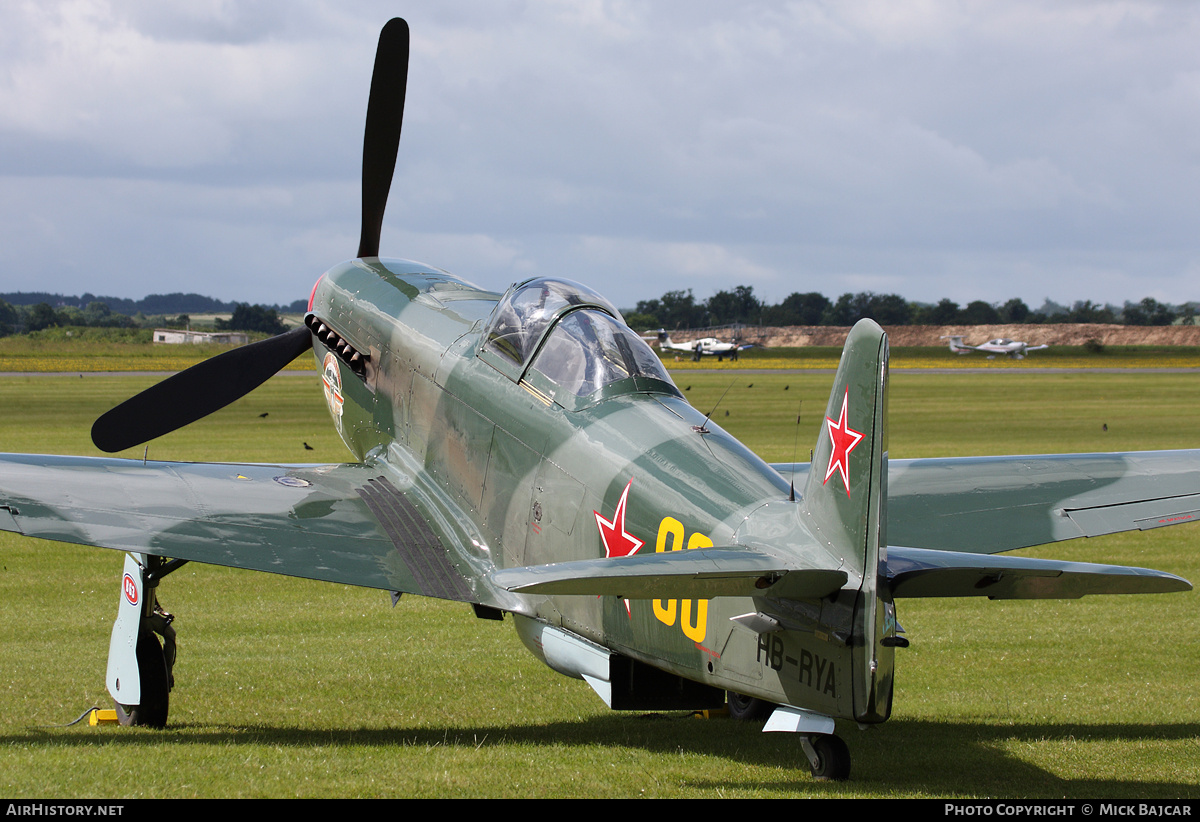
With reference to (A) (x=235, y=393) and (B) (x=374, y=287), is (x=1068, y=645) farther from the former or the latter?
(A) (x=235, y=393)

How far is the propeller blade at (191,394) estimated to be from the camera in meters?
10.0

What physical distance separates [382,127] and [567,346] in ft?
20.6

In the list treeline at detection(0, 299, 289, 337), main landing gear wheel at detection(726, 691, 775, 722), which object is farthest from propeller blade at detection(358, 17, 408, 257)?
treeline at detection(0, 299, 289, 337)

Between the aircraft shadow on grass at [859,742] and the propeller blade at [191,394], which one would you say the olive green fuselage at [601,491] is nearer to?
the aircraft shadow on grass at [859,742]

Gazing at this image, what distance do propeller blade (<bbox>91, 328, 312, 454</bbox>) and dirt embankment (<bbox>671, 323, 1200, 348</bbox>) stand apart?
110 meters

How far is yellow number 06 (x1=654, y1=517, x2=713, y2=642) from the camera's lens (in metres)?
5.46

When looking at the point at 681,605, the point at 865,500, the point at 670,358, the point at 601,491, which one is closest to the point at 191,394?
the point at 601,491

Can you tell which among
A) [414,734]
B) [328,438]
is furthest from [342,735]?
[328,438]

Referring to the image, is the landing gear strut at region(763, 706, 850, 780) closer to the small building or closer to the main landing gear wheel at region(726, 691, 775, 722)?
the main landing gear wheel at region(726, 691, 775, 722)

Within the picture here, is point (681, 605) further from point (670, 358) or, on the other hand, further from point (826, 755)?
point (670, 358)

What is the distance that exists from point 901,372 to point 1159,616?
6452 cm

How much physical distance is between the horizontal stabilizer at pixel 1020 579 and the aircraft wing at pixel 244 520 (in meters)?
2.93

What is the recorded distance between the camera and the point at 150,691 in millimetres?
7371
